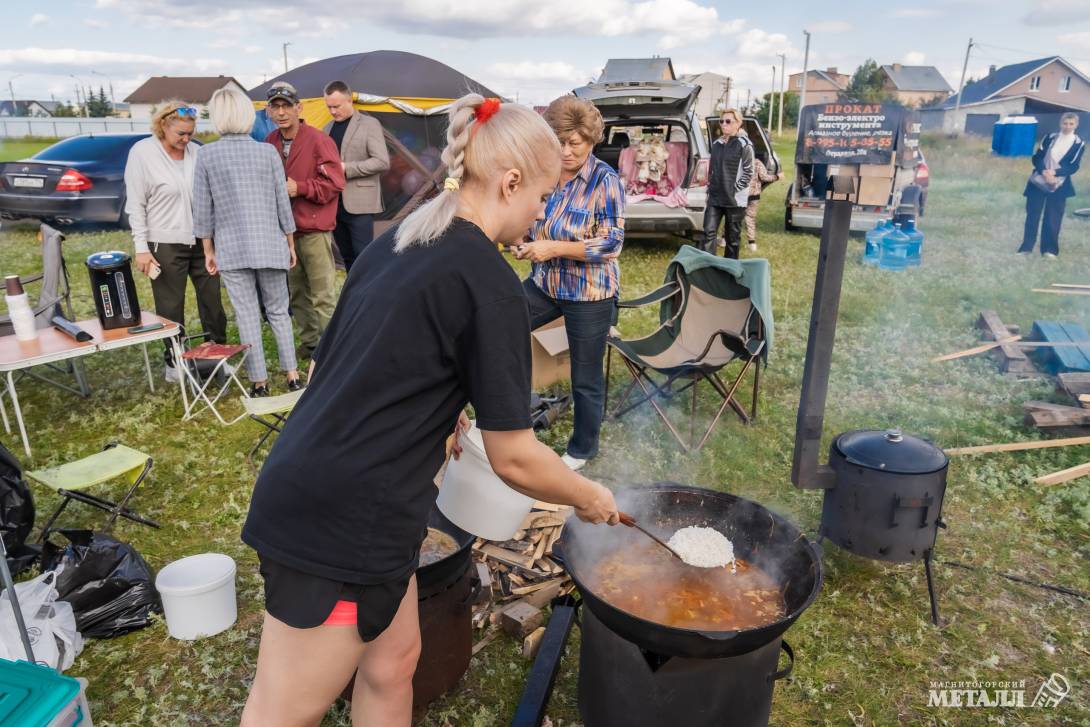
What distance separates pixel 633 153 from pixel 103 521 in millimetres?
8852

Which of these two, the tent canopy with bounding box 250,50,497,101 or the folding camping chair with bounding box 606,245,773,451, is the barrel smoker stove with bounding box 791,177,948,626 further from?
the tent canopy with bounding box 250,50,497,101

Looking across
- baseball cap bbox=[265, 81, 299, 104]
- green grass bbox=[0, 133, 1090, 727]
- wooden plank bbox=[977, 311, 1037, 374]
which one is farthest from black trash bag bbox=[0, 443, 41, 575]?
wooden plank bbox=[977, 311, 1037, 374]

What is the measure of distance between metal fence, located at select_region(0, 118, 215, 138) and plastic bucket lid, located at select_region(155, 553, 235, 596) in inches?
1666

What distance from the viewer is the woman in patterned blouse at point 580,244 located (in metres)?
3.45

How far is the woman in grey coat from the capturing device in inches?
183

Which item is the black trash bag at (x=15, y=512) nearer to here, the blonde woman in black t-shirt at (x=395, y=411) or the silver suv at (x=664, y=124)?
the blonde woman in black t-shirt at (x=395, y=411)

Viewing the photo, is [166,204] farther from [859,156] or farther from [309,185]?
[859,156]

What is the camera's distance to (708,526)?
2.76 metres

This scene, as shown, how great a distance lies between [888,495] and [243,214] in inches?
167

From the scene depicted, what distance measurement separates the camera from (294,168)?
5.45 m

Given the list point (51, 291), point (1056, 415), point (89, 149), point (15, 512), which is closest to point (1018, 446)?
point (1056, 415)

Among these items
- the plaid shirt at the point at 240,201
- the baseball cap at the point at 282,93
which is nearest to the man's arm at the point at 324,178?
the baseball cap at the point at 282,93

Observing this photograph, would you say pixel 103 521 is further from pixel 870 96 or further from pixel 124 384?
pixel 870 96

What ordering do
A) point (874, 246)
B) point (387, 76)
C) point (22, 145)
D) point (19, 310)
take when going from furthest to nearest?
point (22, 145)
point (874, 246)
point (387, 76)
point (19, 310)
